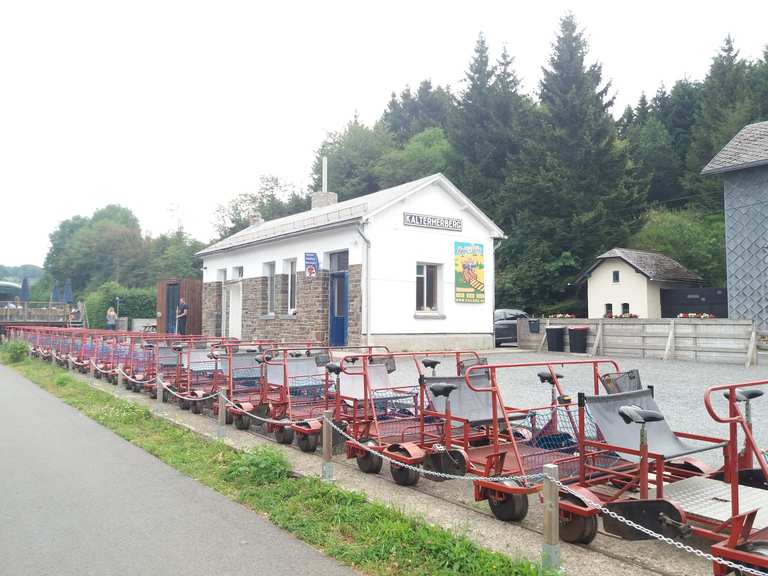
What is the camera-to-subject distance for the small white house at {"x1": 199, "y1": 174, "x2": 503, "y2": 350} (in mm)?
20891

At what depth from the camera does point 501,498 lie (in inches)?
205

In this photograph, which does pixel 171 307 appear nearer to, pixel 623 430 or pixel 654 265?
pixel 654 265

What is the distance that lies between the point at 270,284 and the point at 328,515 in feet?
70.4

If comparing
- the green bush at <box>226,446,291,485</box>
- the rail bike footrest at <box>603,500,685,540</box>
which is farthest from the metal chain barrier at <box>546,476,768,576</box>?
the green bush at <box>226,446,291,485</box>

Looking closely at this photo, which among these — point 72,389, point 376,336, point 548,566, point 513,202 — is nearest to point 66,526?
point 548,566

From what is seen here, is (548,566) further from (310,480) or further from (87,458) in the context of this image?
(87,458)

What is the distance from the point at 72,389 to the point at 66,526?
9.91 meters

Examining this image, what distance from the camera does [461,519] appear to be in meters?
5.34

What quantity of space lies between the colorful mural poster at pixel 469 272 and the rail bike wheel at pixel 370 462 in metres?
16.1

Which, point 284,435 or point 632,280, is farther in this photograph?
point 632,280

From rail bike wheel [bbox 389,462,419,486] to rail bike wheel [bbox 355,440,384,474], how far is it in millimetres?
431

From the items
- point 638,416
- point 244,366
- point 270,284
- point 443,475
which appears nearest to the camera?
point 638,416

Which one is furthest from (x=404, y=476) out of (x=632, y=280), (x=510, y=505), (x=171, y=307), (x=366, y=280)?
(x=632, y=280)

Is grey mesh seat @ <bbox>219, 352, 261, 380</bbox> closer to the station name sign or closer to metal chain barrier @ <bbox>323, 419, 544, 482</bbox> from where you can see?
metal chain barrier @ <bbox>323, 419, 544, 482</bbox>
